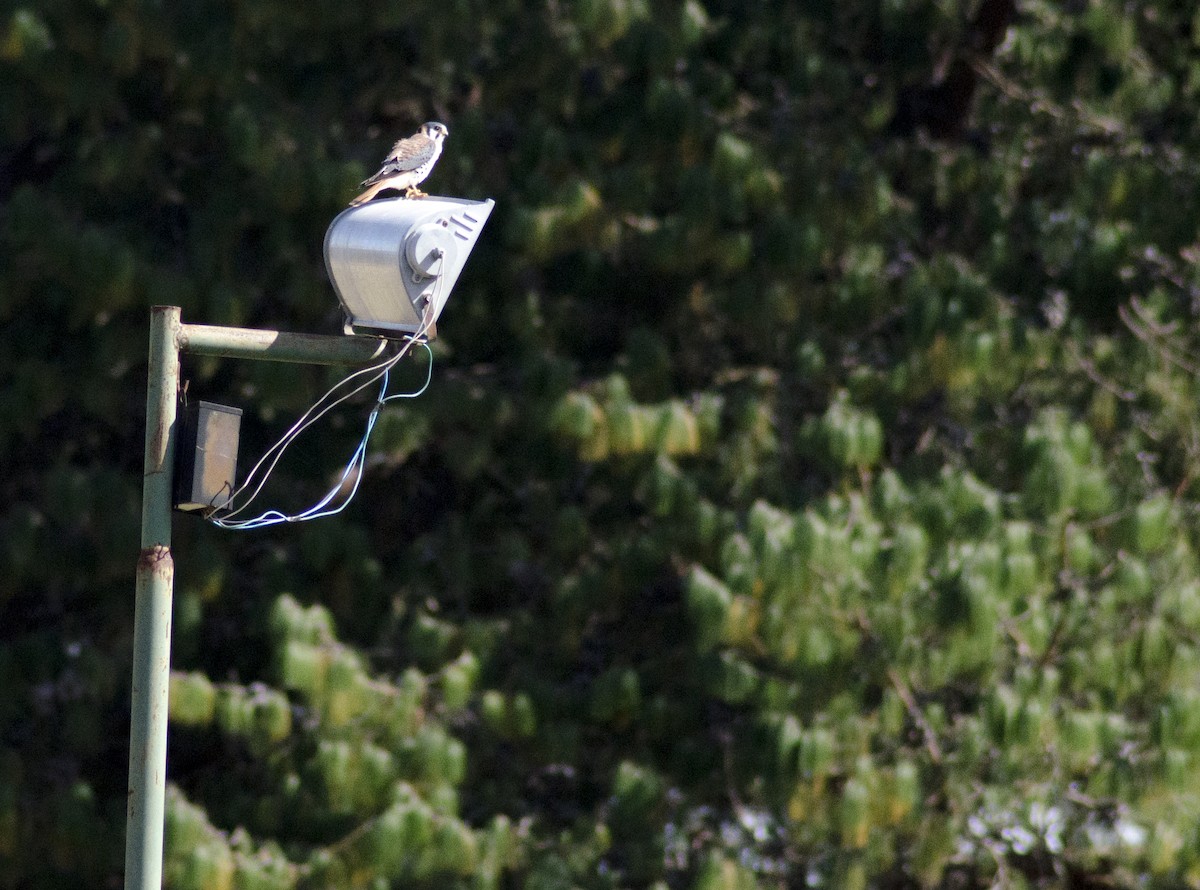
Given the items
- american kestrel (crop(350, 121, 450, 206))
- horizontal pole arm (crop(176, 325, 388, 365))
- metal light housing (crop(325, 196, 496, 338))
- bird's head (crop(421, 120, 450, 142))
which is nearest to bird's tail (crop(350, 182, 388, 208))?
american kestrel (crop(350, 121, 450, 206))

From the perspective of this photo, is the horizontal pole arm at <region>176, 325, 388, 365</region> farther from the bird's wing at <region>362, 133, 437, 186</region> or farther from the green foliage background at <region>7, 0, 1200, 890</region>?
the green foliage background at <region>7, 0, 1200, 890</region>

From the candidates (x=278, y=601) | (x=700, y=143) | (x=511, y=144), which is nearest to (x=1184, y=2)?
(x=700, y=143)

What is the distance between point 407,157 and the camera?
15.5 ft

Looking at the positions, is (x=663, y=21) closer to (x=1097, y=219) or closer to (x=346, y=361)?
(x=1097, y=219)

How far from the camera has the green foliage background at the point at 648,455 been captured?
24.2 ft

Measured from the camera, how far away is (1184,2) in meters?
8.41

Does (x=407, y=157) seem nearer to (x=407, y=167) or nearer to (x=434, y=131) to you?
(x=407, y=167)

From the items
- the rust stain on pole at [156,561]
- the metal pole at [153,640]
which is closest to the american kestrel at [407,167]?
the metal pole at [153,640]

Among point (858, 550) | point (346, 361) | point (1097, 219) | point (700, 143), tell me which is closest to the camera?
point (346, 361)

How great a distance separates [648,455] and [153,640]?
415cm

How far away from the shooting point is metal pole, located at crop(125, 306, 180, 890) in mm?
3682

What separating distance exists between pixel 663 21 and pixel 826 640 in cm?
272

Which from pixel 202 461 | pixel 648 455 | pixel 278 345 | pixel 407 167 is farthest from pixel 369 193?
pixel 648 455

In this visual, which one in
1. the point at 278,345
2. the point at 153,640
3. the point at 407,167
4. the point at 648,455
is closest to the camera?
the point at 153,640
